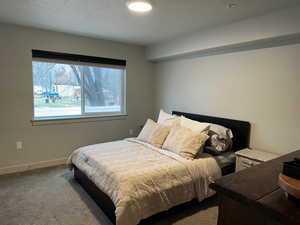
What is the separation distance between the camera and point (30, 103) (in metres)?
3.42

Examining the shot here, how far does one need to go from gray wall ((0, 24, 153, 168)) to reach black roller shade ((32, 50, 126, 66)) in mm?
75

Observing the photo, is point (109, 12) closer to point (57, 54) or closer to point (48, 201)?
point (57, 54)

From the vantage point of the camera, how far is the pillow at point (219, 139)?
2867 millimetres

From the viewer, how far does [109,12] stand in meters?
2.56

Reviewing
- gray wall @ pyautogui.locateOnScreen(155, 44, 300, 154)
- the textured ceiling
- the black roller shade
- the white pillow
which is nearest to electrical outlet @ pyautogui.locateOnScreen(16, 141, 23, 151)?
the black roller shade

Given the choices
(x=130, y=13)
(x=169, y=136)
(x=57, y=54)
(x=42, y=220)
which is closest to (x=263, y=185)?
(x=169, y=136)

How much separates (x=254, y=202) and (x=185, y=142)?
1.82 metres

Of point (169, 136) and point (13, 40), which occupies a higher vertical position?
point (13, 40)

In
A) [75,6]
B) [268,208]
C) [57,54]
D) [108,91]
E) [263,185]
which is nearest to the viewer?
[268,208]

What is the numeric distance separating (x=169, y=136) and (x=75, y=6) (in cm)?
203

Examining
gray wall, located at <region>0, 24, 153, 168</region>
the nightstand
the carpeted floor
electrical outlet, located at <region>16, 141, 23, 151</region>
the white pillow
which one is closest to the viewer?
the carpeted floor

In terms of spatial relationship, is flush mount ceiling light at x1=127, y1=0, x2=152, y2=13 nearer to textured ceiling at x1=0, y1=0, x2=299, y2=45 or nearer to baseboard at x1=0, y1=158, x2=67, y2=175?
textured ceiling at x1=0, y1=0, x2=299, y2=45

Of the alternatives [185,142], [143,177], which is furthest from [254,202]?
[185,142]

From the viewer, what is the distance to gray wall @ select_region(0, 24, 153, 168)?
127 inches
